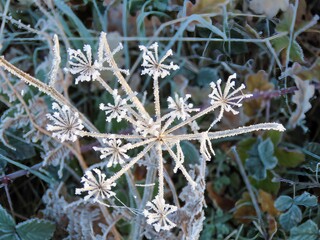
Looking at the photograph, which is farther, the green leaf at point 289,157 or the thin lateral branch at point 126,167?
the green leaf at point 289,157

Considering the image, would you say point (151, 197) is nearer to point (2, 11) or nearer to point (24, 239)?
point (24, 239)

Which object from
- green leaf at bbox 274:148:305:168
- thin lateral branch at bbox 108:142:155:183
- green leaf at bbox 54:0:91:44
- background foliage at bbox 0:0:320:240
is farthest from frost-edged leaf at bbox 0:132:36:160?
green leaf at bbox 274:148:305:168

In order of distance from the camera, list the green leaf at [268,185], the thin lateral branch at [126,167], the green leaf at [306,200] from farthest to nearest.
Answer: the green leaf at [268,185]
the green leaf at [306,200]
the thin lateral branch at [126,167]

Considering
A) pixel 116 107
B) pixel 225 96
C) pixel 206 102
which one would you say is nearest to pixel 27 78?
pixel 116 107

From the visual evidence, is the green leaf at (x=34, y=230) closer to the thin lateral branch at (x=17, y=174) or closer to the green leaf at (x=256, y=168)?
the thin lateral branch at (x=17, y=174)

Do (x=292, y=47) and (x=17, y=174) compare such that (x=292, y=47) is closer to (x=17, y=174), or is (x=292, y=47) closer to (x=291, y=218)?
(x=291, y=218)

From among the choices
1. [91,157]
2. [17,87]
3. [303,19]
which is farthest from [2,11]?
[303,19]

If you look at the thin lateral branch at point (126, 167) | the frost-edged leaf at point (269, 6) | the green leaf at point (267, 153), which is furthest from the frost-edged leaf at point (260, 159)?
the thin lateral branch at point (126, 167)
